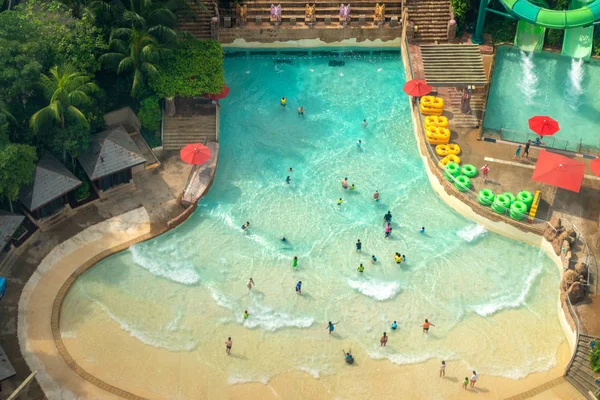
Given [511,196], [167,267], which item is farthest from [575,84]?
[167,267]

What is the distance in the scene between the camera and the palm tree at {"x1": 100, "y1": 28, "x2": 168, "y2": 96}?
6031 centimetres

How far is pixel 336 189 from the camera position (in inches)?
2446

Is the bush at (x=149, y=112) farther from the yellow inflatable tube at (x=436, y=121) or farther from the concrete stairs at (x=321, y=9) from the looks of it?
the yellow inflatable tube at (x=436, y=121)

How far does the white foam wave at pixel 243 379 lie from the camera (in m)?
49.5

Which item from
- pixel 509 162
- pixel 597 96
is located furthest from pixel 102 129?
pixel 597 96

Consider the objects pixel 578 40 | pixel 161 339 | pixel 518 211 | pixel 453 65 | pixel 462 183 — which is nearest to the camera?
pixel 161 339

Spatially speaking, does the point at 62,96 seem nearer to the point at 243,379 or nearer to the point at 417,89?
the point at 243,379

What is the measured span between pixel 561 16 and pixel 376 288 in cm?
3134

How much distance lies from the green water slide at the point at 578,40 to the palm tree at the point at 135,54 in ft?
121

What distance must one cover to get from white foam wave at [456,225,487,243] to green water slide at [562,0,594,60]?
22.9 m

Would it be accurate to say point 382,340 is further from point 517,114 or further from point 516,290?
point 517,114

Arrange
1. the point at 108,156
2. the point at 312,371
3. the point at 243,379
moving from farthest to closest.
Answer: the point at 108,156
the point at 312,371
the point at 243,379

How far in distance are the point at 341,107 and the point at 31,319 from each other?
3244 cm

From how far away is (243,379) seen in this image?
49.6 metres
